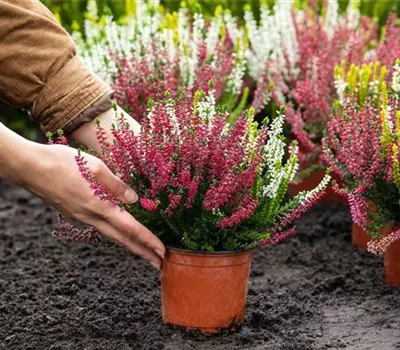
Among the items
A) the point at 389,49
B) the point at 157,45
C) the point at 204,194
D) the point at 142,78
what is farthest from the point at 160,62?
the point at 204,194

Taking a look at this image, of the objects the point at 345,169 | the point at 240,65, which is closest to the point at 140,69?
the point at 240,65

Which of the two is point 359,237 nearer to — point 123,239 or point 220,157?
point 220,157

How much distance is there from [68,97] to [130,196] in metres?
0.71

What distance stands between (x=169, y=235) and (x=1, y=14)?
112 centimetres

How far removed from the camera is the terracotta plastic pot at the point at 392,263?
149 inches

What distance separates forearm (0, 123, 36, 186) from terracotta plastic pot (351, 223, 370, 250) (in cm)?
214

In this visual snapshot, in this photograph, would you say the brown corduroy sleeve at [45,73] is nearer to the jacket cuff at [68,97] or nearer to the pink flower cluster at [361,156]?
the jacket cuff at [68,97]

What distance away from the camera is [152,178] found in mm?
3057

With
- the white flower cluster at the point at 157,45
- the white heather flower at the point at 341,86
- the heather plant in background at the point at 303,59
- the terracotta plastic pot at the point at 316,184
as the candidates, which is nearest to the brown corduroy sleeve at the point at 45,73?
the white flower cluster at the point at 157,45

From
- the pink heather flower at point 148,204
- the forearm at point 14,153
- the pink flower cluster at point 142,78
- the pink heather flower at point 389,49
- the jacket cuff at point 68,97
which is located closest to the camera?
the forearm at point 14,153

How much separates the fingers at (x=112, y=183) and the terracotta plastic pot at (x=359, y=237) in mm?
1760

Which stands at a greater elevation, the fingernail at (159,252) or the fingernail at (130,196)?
the fingernail at (130,196)

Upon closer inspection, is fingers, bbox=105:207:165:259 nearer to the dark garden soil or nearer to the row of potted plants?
the row of potted plants

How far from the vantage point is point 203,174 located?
3125 millimetres
